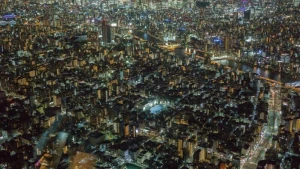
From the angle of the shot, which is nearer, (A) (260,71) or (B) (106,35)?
(A) (260,71)

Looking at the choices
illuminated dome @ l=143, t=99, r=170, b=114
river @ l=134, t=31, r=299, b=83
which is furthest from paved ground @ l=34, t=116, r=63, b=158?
river @ l=134, t=31, r=299, b=83

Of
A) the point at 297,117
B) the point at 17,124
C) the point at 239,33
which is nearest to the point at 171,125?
the point at 297,117

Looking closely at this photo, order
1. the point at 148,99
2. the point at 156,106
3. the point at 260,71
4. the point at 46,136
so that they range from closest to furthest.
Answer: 1. the point at 46,136
2. the point at 156,106
3. the point at 148,99
4. the point at 260,71

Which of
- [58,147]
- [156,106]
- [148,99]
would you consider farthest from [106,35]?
[58,147]

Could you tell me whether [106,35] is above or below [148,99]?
above

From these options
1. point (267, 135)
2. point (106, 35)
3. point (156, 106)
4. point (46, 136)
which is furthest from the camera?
point (106, 35)

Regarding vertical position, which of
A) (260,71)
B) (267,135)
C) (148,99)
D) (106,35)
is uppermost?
(106,35)

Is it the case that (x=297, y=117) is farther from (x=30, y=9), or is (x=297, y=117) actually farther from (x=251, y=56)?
(x=30, y=9)

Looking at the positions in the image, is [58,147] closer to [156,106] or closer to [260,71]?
[156,106]
